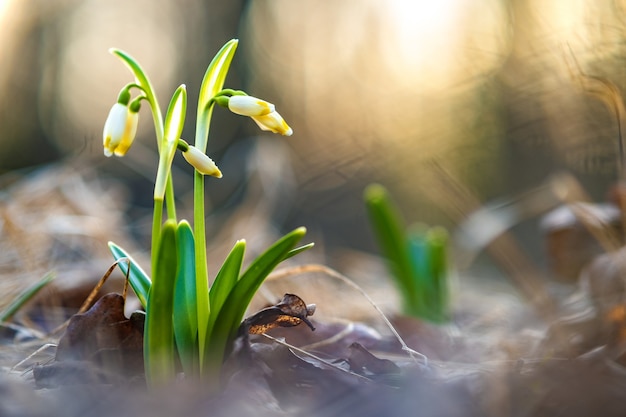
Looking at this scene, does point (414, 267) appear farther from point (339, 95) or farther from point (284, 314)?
point (339, 95)

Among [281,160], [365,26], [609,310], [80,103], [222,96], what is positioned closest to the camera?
[222,96]

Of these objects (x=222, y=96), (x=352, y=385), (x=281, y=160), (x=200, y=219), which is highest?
(x=222, y=96)

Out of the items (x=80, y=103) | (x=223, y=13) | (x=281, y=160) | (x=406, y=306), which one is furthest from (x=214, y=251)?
(x=223, y=13)

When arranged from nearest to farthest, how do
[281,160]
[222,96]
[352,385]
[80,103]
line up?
[352,385] → [222,96] → [281,160] → [80,103]

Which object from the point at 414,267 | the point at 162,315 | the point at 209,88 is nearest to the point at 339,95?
the point at 414,267

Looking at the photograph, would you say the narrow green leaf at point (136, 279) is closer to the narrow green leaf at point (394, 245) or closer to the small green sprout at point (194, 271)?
the small green sprout at point (194, 271)

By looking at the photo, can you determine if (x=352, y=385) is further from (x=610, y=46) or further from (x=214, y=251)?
(x=214, y=251)

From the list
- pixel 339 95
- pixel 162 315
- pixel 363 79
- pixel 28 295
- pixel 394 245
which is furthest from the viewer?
pixel 339 95
